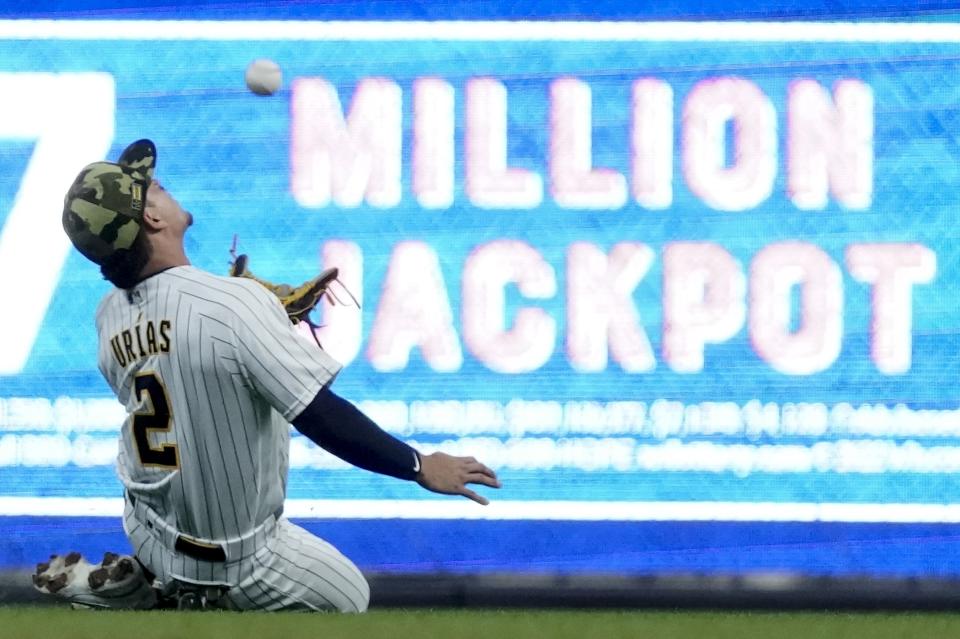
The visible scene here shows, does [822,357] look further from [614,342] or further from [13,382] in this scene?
[13,382]

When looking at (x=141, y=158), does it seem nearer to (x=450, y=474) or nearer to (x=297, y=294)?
(x=450, y=474)

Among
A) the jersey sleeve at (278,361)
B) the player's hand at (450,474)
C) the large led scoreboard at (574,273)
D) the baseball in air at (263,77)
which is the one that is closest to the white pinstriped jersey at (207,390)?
the jersey sleeve at (278,361)

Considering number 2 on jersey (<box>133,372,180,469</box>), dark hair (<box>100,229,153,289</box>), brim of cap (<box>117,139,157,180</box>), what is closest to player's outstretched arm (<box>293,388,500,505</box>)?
number 2 on jersey (<box>133,372,180,469</box>)

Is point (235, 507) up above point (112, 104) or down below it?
below

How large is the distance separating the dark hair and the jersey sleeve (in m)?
0.21

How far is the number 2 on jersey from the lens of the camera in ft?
8.54

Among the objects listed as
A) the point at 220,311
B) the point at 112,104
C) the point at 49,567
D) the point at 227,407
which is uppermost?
the point at 112,104

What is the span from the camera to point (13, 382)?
4863mm

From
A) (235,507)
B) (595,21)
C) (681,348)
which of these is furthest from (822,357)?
(235,507)

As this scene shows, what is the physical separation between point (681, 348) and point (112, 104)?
195 centimetres

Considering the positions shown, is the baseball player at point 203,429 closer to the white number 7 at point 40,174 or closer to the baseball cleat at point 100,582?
the baseball cleat at point 100,582

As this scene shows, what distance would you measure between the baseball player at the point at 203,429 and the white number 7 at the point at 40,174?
225 centimetres

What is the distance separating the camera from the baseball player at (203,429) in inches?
99.8

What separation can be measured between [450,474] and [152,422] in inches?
20.2
